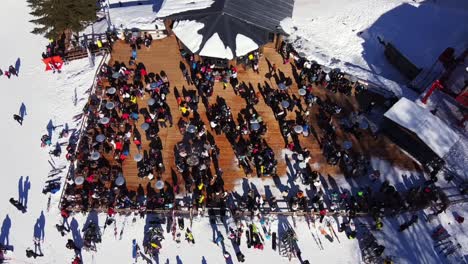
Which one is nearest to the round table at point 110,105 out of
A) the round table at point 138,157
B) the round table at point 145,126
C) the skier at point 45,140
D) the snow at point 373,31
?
the round table at point 145,126

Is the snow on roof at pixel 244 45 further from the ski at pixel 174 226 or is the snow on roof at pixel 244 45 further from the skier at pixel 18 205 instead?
the skier at pixel 18 205


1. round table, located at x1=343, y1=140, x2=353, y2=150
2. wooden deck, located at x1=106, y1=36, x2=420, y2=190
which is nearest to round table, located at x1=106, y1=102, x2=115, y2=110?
wooden deck, located at x1=106, y1=36, x2=420, y2=190

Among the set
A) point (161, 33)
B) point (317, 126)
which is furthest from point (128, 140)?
point (317, 126)

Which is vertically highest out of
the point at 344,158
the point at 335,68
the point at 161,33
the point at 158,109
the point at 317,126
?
the point at 161,33

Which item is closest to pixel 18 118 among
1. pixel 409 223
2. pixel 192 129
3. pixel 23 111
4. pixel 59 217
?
pixel 23 111

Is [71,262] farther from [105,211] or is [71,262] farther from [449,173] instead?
[449,173]

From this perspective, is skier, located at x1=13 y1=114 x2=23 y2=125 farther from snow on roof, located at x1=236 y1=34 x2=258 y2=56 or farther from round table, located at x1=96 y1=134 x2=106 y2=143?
snow on roof, located at x1=236 y1=34 x2=258 y2=56
